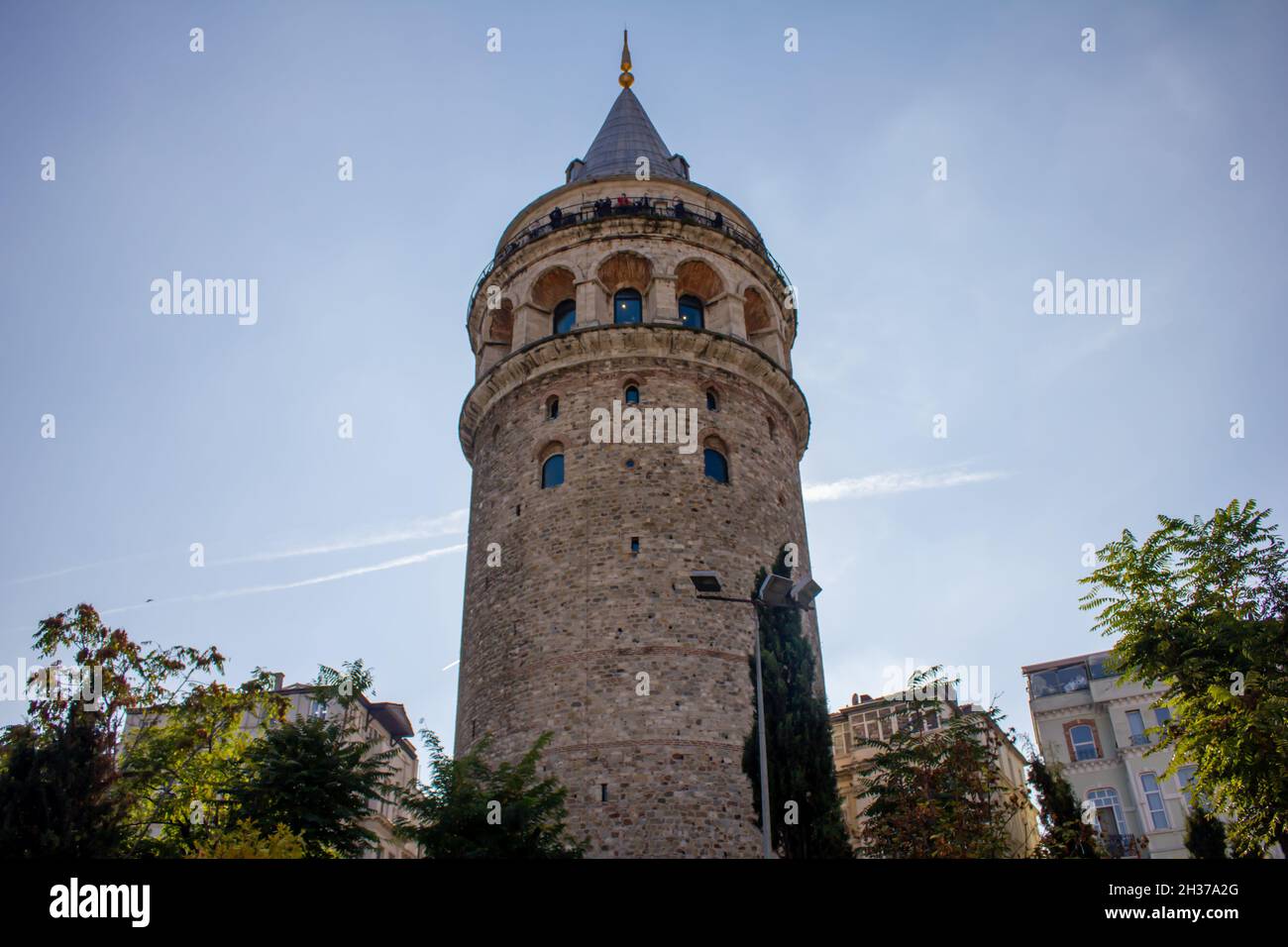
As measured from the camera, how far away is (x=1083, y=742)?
39.0m

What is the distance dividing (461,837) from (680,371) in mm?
13910

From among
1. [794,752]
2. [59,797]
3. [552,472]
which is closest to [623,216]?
[552,472]

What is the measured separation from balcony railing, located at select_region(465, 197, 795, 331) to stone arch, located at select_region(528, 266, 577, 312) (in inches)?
47.9

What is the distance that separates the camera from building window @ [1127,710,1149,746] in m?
37.8

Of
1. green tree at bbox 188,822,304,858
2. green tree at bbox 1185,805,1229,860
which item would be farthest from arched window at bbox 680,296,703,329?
green tree at bbox 1185,805,1229,860

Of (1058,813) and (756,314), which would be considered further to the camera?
(756,314)

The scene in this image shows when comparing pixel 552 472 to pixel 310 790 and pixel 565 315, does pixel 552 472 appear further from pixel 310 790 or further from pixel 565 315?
pixel 310 790

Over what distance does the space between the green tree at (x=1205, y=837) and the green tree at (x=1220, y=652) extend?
12.3m

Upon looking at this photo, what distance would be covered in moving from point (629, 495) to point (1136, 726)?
1064 inches

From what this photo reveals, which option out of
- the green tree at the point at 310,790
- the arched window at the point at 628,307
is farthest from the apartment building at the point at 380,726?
the green tree at the point at 310,790

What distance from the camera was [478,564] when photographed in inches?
944
